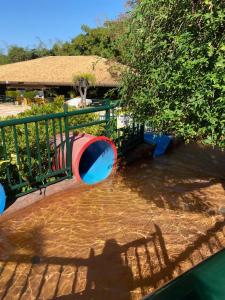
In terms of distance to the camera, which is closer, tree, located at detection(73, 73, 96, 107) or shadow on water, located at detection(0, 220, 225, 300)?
shadow on water, located at detection(0, 220, 225, 300)

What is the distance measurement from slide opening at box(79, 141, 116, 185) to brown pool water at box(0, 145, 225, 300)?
0.98 ft

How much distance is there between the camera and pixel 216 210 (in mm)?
5285

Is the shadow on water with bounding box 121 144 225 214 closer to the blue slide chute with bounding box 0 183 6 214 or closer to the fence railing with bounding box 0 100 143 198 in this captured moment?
the fence railing with bounding box 0 100 143 198

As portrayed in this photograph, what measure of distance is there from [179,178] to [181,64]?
4401 mm

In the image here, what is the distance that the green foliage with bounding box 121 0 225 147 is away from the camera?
8.63 ft

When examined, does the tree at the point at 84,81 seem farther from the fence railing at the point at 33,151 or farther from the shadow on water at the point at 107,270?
the shadow on water at the point at 107,270

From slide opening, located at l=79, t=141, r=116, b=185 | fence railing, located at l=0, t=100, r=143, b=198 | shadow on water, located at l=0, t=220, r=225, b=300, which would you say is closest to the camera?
shadow on water, located at l=0, t=220, r=225, b=300

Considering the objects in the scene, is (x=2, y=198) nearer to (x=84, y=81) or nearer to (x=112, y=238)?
(x=112, y=238)

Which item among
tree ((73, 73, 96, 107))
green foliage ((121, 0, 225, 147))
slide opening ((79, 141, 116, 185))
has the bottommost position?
slide opening ((79, 141, 116, 185))

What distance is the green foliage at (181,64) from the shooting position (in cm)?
263

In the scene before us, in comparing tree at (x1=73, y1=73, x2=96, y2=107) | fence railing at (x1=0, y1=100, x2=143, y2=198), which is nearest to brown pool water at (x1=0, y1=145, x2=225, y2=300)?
fence railing at (x1=0, y1=100, x2=143, y2=198)

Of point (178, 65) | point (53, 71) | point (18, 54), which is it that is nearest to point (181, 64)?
point (178, 65)

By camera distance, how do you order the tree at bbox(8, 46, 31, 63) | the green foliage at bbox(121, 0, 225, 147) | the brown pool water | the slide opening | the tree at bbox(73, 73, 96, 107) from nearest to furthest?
1. the green foliage at bbox(121, 0, 225, 147)
2. the brown pool water
3. the slide opening
4. the tree at bbox(73, 73, 96, 107)
5. the tree at bbox(8, 46, 31, 63)

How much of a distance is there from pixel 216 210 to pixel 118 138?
3041mm
